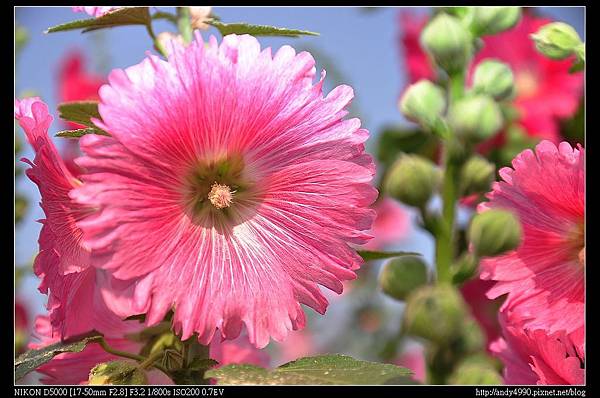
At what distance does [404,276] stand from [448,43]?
1.00 ft

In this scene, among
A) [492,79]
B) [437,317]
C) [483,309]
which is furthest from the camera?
[483,309]

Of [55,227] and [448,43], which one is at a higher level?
[448,43]

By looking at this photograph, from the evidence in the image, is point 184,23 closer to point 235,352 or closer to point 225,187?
point 225,187

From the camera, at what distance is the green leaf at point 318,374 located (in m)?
0.61

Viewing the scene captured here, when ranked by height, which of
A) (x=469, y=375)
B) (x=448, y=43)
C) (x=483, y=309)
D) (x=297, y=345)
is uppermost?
(x=448, y=43)

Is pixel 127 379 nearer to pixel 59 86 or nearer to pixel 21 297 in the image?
pixel 21 297

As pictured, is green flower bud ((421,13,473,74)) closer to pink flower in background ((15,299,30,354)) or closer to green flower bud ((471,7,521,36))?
green flower bud ((471,7,521,36))

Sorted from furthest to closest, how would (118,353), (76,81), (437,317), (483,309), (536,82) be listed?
(76,81) → (536,82) → (483,309) → (118,353) → (437,317)

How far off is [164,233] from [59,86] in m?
1.16

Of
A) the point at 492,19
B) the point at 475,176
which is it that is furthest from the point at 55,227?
the point at 492,19

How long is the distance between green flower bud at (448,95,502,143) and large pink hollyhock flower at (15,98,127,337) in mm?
362

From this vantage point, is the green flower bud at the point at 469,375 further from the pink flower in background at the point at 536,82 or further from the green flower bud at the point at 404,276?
the pink flower in background at the point at 536,82

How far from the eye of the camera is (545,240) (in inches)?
31.7

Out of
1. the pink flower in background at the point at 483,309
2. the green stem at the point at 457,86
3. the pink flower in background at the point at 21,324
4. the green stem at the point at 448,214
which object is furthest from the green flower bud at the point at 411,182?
the pink flower in background at the point at 21,324
